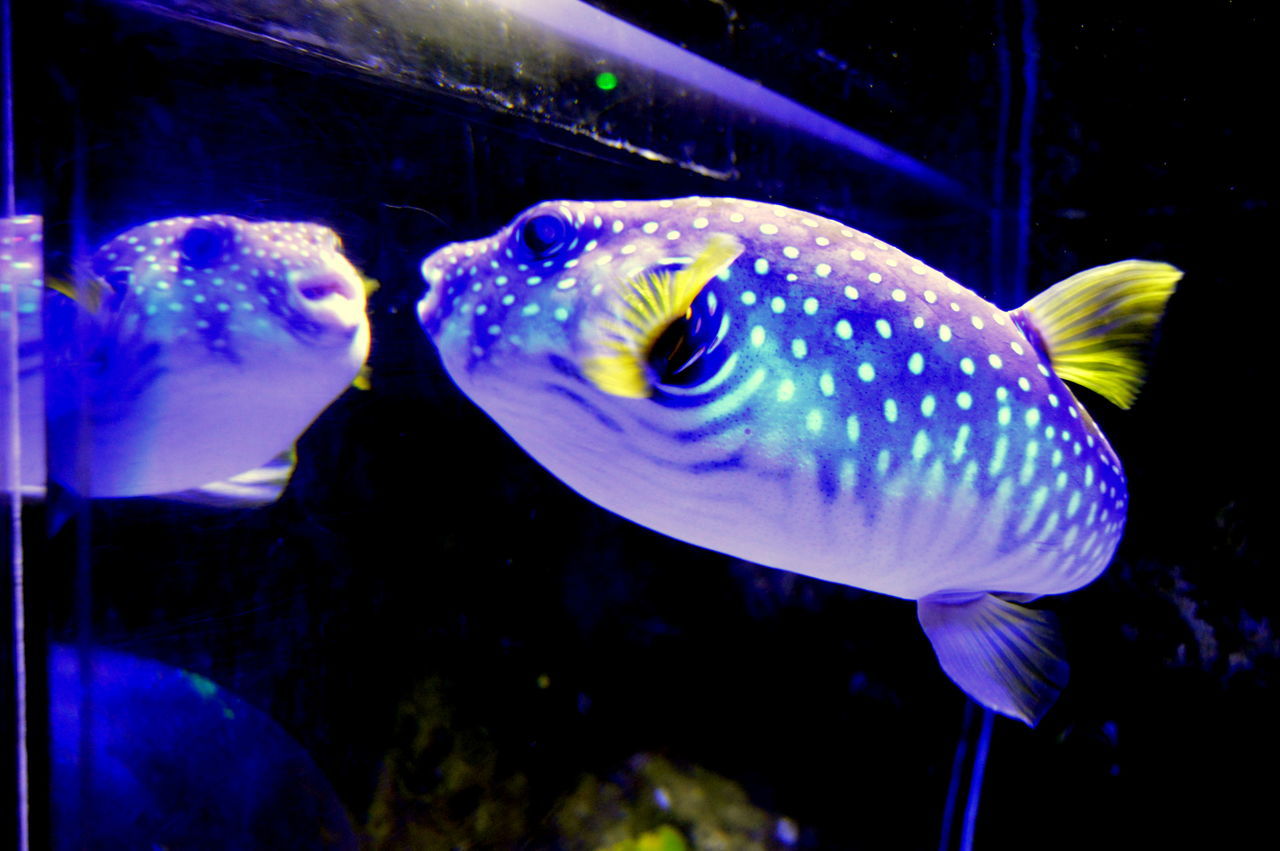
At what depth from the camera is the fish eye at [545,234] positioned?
66cm

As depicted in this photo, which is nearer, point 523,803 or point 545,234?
point 545,234

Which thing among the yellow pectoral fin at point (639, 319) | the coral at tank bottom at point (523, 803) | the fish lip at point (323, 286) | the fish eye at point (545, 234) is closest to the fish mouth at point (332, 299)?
the fish lip at point (323, 286)

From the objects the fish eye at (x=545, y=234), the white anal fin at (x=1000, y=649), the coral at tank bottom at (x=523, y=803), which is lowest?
the coral at tank bottom at (x=523, y=803)

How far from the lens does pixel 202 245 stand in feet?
2.22

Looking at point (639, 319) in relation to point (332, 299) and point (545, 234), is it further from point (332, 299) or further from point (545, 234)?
point (332, 299)

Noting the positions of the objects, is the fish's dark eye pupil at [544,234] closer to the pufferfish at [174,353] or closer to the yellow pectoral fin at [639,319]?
the yellow pectoral fin at [639,319]

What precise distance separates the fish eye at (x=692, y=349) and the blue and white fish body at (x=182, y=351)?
0.41 meters

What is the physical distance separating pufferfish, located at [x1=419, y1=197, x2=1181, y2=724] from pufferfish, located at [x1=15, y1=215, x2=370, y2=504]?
174 millimetres

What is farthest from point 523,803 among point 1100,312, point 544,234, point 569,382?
point 1100,312

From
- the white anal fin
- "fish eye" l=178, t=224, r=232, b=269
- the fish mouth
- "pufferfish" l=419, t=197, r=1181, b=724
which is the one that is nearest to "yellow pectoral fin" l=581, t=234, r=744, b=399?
"pufferfish" l=419, t=197, r=1181, b=724

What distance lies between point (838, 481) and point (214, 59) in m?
0.80

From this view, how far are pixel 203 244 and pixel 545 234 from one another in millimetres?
377

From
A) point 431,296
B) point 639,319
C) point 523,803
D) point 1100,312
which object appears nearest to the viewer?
point 639,319

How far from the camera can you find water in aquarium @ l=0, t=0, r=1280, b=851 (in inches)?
25.3
